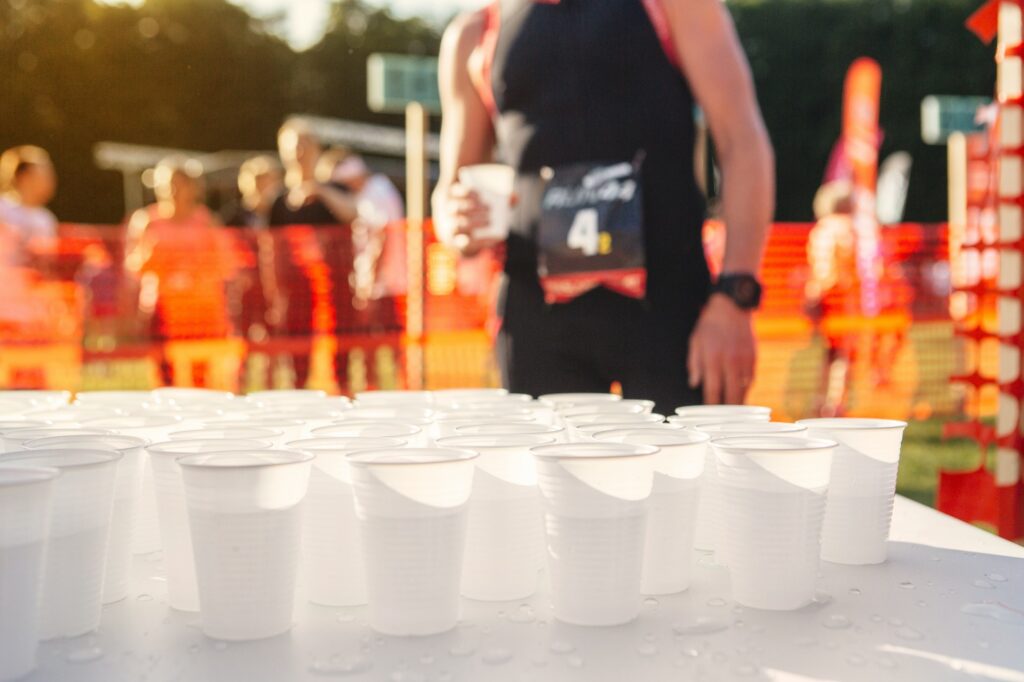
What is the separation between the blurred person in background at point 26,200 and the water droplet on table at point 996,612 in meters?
8.83

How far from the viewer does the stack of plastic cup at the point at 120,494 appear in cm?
139

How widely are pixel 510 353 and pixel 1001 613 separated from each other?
6.34ft

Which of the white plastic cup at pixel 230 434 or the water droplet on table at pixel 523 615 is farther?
the white plastic cup at pixel 230 434

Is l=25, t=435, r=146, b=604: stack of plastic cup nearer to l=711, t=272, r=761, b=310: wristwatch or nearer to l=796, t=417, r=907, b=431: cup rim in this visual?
l=796, t=417, r=907, b=431: cup rim

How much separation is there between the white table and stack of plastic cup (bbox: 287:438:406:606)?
0.09ft

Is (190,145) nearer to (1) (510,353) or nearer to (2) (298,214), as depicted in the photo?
(2) (298,214)

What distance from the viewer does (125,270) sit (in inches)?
369

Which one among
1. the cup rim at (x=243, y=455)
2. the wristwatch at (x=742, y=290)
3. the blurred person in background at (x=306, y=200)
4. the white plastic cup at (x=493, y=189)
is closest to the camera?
the cup rim at (x=243, y=455)

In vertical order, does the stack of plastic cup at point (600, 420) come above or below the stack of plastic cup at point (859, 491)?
above

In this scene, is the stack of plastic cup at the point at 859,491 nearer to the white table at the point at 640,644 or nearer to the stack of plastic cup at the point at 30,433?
the white table at the point at 640,644

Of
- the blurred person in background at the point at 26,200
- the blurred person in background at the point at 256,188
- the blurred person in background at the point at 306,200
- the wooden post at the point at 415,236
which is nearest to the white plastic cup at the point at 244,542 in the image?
the wooden post at the point at 415,236

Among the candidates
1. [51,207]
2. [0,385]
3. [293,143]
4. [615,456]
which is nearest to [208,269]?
[293,143]

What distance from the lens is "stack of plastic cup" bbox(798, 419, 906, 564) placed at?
1.52 m

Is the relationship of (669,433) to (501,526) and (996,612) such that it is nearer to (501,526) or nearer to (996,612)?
(501,526)
